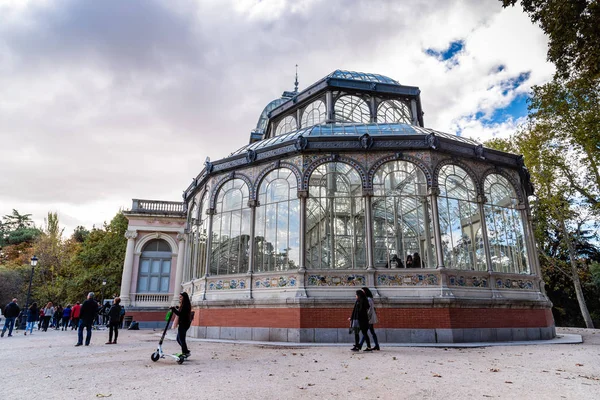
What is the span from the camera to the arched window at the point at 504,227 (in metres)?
13.7

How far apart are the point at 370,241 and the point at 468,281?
3469mm

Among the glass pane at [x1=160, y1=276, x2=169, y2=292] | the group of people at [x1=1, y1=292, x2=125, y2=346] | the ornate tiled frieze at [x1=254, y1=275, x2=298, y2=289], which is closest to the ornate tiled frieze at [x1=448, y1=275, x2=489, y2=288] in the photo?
the ornate tiled frieze at [x1=254, y1=275, x2=298, y2=289]

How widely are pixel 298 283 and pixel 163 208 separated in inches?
680

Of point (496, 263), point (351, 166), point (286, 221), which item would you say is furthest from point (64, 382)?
point (496, 263)

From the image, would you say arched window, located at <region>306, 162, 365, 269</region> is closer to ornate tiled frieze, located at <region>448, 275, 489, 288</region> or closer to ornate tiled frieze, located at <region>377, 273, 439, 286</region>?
ornate tiled frieze, located at <region>377, 273, 439, 286</region>

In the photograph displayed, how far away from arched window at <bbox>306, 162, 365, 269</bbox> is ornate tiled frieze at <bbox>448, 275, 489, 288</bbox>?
114 inches

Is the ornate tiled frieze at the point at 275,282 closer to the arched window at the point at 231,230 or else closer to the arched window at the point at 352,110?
the arched window at the point at 231,230

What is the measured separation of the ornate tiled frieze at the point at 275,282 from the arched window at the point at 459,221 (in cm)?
511

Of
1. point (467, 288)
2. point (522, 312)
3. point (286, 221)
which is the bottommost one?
point (522, 312)

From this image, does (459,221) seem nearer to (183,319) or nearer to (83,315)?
(183,319)

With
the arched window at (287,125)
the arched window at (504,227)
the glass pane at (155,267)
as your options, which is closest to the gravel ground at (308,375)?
the arched window at (504,227)

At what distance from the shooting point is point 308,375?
611 centimetres

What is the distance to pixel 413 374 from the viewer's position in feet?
20.1

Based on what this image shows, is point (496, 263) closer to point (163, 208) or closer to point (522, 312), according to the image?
point (522, 312)
